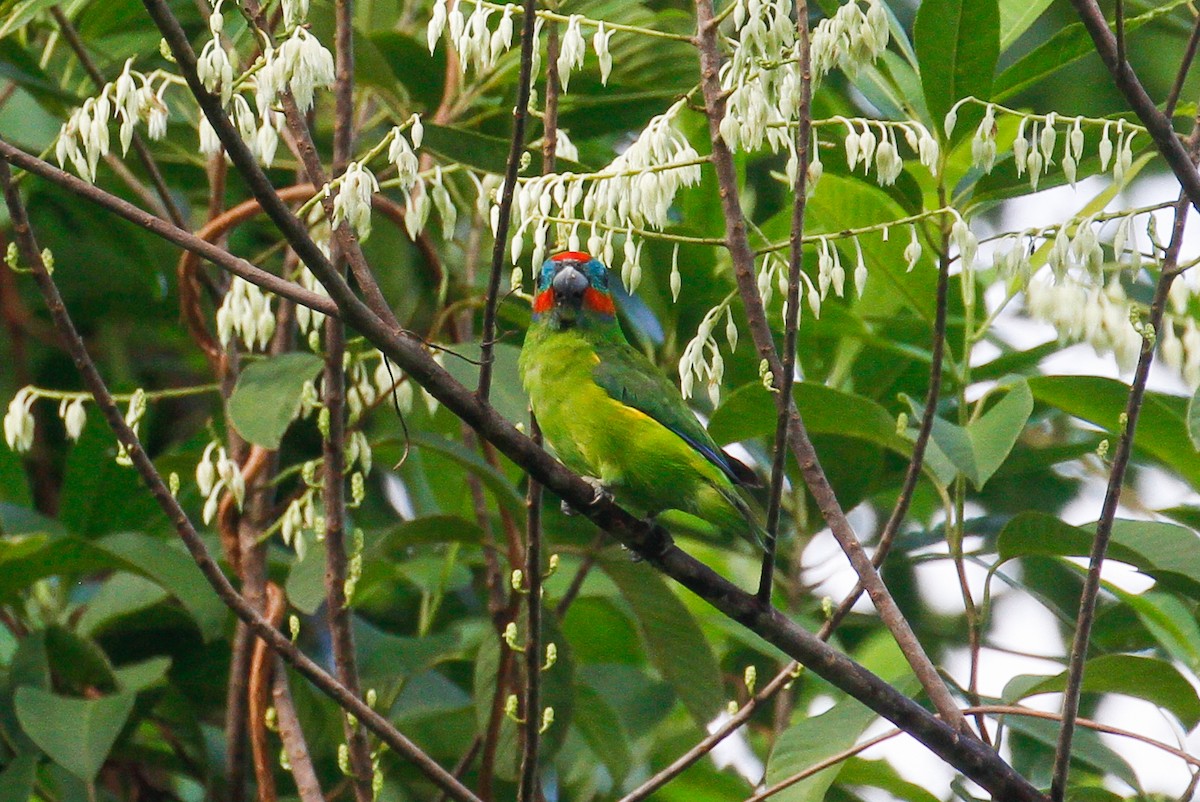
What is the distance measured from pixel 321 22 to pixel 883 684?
2.52 metres

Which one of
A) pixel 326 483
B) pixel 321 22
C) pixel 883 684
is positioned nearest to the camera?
pixel 883 684

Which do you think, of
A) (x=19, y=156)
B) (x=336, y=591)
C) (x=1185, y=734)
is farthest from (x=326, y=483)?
(x=1185, y=734)

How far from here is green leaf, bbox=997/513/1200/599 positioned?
294cm

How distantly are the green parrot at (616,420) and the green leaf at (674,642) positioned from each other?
22 centimetres

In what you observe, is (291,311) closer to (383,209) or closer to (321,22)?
(383,209)

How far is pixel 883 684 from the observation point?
7.88ft

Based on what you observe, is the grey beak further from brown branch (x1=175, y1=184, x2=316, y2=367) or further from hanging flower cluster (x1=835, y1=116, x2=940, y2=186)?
hanging flower cluster (x1=835, y1=116, x2=940, y2=186)

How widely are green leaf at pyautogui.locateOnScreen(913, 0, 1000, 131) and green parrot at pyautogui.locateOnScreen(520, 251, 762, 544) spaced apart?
0.87 meters

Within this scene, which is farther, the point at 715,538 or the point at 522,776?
the point at 715,538

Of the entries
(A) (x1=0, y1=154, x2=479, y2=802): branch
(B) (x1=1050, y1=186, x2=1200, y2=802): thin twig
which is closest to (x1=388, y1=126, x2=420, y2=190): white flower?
(A) (x1=0, y1=154, x2=479, y2=802): branch

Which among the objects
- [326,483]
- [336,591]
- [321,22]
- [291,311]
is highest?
[321,22]

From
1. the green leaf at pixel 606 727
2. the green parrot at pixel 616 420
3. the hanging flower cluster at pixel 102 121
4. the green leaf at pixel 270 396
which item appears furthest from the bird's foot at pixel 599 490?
the hanging flower cluster at pixel 102 121

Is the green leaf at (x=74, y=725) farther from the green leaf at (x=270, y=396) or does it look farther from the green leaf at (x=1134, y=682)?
the green leaf at (x=1134, y=682)

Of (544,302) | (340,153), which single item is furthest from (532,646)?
(544,302)
